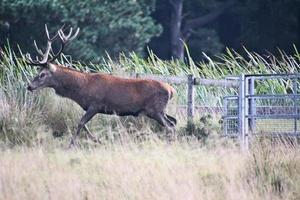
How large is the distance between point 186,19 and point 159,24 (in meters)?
5.67

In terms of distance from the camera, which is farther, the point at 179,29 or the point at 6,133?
the point at 179,29

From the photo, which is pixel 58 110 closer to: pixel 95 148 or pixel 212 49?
pixel 95 148

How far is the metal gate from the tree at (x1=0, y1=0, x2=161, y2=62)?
15900 mm

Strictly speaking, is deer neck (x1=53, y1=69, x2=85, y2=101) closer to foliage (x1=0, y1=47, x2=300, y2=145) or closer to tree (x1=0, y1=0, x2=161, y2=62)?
foliage (x1=0, y1=47, x2=300, y2=145)

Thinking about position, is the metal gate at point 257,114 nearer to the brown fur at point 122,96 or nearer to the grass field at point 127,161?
the grass field at point 127,161

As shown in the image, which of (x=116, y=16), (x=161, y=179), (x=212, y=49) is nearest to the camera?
(x=161, y=179)

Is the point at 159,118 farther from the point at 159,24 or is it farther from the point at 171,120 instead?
the point at 159,24

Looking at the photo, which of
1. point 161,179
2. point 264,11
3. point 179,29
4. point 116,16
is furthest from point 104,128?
point 179,29

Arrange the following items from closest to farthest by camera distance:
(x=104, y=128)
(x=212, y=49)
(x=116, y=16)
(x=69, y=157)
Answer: (x=69, y=157), (x=104, y=128), (x=116, y=16), (x=212, y=49)

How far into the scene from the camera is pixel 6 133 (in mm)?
15062

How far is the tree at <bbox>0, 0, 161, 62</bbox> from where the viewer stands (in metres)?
30.8

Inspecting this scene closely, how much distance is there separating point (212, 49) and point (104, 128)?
22596mm

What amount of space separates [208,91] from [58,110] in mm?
3057

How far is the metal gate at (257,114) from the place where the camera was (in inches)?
537
